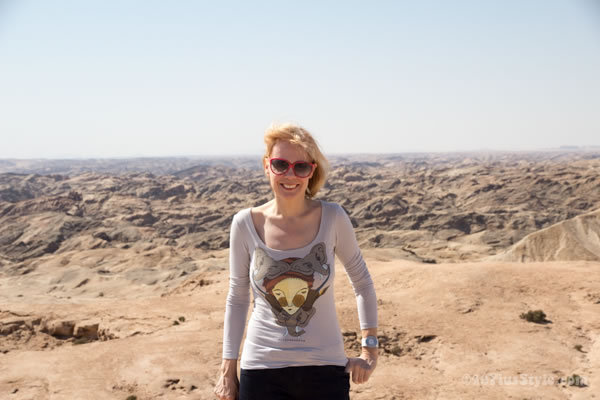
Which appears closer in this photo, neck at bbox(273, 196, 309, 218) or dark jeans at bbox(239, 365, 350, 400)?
dark jeans at bbox(239, 365, 350, 400)

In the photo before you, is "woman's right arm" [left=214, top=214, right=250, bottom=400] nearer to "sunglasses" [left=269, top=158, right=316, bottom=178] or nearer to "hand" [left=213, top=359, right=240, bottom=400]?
"hand" [left=213, top=359, right=240, bottom=400]

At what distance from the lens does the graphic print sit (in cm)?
224

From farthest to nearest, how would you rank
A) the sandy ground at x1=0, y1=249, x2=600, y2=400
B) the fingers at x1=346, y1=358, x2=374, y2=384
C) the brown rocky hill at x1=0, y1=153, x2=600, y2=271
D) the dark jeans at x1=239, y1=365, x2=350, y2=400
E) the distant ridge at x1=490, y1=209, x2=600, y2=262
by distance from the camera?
the brown rocky hill at x1=0, y1=153, x2=600, y2=271
the distant ridge at x1=490, y1=209, x2=600, y2=262
the sandy ground at x1=0, y1=249, x2=600, y2=400
the fingers at x1=346, y1=358, x2=374, y2=384
the dark jeans at x1=239, y1=365, x2=350, y2=400

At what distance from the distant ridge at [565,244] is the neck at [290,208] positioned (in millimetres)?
24273

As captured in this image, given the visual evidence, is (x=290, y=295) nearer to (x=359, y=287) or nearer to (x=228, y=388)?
(x=359, y=287)

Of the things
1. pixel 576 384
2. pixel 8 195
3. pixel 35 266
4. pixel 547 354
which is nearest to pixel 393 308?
pixel 547 354

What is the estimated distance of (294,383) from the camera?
222 centimetres

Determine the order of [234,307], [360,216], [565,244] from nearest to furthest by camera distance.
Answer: [234,307] → [565,244] → [360,216]

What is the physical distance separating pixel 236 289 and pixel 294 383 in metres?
0.59

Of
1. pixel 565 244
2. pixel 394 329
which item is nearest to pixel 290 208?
pixel 394 329

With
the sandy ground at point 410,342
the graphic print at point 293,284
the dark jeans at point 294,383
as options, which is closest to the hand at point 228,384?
the dark jeans at point 294,383

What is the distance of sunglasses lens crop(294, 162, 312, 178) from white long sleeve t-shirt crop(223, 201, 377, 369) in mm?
207

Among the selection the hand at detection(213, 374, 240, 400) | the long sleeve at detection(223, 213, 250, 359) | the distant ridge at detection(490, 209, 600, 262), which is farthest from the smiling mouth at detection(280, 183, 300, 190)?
the distant ridge at detection(490, 209, 600, 262)

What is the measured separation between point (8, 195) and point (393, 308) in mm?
91623
